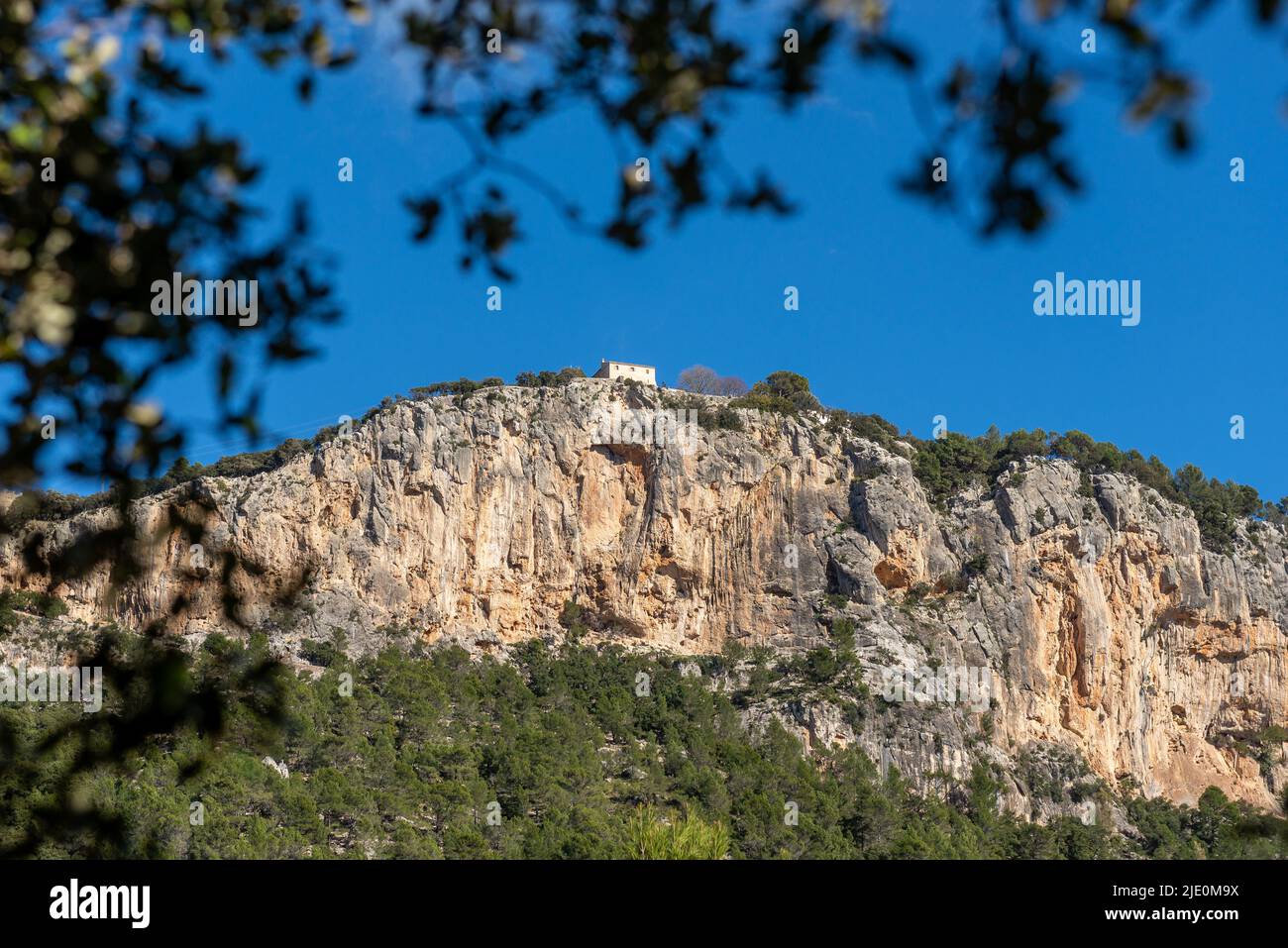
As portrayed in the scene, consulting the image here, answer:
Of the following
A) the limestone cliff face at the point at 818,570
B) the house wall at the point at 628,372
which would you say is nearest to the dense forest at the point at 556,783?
the limestone cliff face at the point at 818,570

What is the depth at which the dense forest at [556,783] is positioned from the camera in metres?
33.7

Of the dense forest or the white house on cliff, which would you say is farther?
the white house on cliff

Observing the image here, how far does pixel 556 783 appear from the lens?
137 ft

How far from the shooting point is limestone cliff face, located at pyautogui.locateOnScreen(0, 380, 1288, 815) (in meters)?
52.5

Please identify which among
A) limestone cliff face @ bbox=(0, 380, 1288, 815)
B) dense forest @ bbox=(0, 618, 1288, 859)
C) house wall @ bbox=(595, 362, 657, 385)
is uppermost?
house wall @ bbox=(595, 362, 657, 385)

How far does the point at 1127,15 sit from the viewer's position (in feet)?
8.93

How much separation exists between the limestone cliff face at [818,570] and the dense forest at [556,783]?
1.76 metres

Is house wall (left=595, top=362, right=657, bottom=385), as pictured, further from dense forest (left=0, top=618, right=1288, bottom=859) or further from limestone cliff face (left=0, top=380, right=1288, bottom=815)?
dense forest (left=0, top=618, right=1288, bottom=859)

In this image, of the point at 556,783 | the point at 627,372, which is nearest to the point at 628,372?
the point at 627,372

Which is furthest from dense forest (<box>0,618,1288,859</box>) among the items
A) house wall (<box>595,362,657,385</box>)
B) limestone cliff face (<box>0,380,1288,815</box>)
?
house wall (<box>595,362,657,385</box>)

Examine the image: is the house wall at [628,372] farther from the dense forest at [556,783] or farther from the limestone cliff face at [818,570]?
the dense forest at [556,783]

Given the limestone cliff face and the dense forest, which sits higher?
the limestone cliff face

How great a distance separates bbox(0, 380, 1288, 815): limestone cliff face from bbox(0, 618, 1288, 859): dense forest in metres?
1.76
